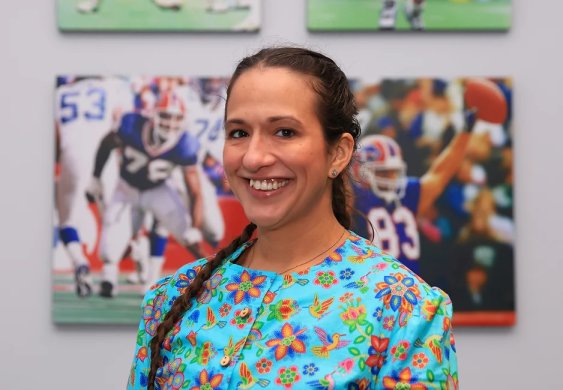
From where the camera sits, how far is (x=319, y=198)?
115 centimetres

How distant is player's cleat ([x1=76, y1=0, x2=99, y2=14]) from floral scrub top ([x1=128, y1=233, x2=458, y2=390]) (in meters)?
1.10

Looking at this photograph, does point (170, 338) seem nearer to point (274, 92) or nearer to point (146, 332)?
point (146, 332)

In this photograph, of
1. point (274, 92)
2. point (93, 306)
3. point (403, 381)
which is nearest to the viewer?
point (403, 381)

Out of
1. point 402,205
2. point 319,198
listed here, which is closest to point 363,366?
point 319,198

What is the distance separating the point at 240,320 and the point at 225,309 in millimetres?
41

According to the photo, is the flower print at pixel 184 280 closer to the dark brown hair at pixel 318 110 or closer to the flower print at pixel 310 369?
the dark brown hair at pixel 318 110

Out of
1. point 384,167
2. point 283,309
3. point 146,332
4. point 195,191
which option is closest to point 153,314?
point 146,332

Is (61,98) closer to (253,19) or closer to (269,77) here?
(253,19)

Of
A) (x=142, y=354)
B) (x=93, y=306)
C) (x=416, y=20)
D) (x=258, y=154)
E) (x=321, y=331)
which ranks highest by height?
(x=416, y=20)

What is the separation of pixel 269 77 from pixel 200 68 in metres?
0.98

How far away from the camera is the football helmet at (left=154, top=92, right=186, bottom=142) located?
2057 millimetres

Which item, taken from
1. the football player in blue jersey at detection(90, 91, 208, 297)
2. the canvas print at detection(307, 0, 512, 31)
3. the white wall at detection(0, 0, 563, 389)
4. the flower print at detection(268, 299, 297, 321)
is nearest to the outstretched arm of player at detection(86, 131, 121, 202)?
the football player in blue jersey at detection(90, 91, 208, 297)

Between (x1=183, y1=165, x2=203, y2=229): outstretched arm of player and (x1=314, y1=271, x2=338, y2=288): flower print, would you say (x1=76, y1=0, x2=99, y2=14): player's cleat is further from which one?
(x1=314, y1=271, x2=338, y2=288): flower print

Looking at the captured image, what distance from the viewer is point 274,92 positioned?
3.61 feet
